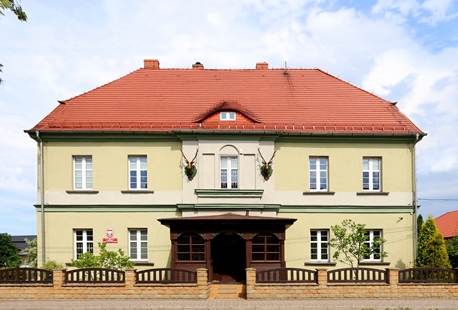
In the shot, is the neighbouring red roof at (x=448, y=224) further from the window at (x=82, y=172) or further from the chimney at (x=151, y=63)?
the window at (x=82, y=172)

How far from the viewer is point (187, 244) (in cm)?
2003

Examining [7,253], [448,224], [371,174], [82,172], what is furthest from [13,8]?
[7,253]

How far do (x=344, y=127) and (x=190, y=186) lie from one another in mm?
8254

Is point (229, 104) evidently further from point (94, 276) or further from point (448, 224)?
point (448, 224)

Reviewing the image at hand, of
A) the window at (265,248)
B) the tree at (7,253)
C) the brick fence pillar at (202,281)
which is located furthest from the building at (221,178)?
the tree at (7,253)

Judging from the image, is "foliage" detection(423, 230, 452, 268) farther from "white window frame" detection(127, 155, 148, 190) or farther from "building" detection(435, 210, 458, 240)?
"building" detection(435, 210, 458, 240)

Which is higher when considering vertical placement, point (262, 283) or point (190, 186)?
point (190, 186)

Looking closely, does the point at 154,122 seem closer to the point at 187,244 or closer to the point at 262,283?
the point at 187,244

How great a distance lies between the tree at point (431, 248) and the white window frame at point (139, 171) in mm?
13701

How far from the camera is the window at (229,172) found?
73.3ft

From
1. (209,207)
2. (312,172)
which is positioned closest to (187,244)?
(209,207)

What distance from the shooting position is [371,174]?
2303 centimetres

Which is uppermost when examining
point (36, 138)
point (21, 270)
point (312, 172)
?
point (36, 138)

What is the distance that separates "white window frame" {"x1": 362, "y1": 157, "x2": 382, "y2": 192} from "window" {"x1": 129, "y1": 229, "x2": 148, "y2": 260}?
36.9ft
